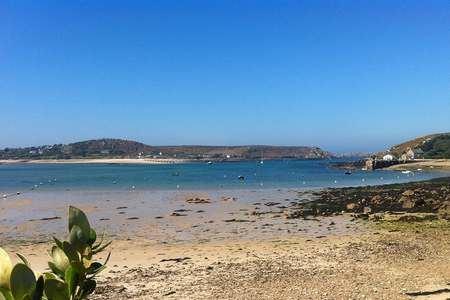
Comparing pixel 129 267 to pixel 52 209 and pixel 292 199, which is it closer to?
pixel 52 209

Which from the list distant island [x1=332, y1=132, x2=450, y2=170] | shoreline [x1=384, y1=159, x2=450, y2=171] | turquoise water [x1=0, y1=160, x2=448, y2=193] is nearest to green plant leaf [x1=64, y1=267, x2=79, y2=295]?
turquoise water [x1=0, y1=160, x2=448, y2=193]

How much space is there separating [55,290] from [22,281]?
216 mm

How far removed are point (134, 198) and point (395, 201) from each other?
829 inches

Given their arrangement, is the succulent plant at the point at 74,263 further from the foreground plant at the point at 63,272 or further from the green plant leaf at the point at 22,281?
the green plant leaf at the point at 22,281

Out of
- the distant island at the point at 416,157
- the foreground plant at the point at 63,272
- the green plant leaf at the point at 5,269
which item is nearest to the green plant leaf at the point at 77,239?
the foreground plant at the point at 63,272

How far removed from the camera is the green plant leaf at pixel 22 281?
4.44 ft

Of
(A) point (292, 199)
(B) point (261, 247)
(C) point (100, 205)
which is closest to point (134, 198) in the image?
(C) point (100, 205)

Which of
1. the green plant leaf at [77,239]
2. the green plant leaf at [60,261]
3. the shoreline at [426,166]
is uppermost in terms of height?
the green plant leaf at [77,239]

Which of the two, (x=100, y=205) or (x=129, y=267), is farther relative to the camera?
(x=100, y=205)

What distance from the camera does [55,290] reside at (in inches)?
61.6

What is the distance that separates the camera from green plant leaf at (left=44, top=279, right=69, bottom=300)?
1546mm

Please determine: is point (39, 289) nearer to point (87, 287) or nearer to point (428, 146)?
point (87, 287)

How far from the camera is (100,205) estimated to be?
1417 inches

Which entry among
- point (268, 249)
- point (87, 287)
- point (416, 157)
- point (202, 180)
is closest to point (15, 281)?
point (87, 287)
